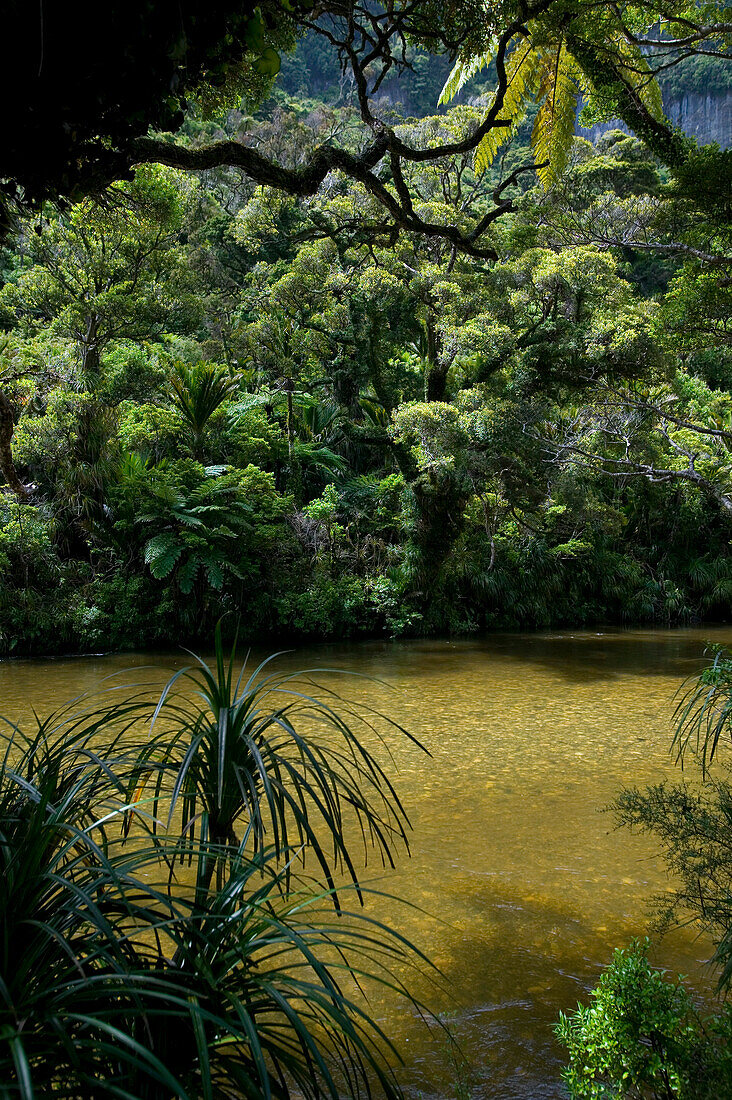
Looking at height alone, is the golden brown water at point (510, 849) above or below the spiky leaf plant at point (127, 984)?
below

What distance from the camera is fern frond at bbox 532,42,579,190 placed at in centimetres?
606

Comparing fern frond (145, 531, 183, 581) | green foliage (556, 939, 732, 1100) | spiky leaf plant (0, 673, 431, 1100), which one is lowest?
green foliage (556, 939, 732, 1100)

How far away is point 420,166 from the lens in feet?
40.1

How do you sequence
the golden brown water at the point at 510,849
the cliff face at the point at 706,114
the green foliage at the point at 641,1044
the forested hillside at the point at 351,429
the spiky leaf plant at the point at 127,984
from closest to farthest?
the spiky leaf plant at the point at 127,984 → the green foliage at the point at 641,1044 → the golden brown water at the point at 510,849 → the forested hillside at the point at 351,429 → the cliff face at the point at 706,114

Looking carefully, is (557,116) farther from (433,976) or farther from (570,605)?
(570,605)

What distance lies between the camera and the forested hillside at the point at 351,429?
10078 millimetres

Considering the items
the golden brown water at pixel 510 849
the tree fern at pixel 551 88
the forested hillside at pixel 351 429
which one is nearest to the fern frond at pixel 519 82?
the tree fern at pixel 551 88

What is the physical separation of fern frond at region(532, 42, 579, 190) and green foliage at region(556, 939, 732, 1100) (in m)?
6.31

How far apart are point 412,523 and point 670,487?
6271 mm

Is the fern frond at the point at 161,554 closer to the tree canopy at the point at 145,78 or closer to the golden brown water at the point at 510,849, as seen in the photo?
the golden brown water at the point at 510,849

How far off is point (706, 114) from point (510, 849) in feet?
136

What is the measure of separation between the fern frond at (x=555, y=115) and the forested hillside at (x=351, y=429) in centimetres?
162

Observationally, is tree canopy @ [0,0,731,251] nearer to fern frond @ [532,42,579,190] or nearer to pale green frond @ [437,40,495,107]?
pale green frond @ [437,40,495,107]

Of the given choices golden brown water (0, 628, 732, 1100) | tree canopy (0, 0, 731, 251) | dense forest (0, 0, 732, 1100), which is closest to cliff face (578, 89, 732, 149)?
dense forest (0, 0, 732, 1100)
